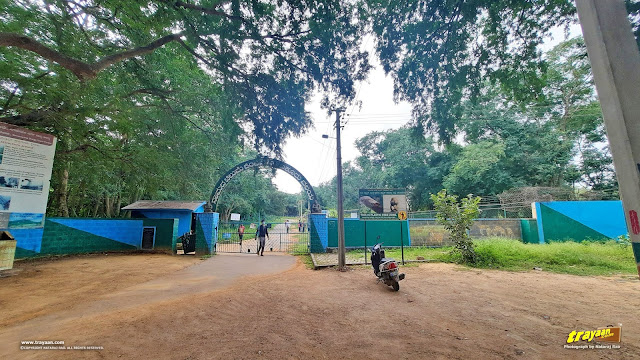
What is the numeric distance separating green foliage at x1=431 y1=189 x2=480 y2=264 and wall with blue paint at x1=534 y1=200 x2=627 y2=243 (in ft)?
21.9

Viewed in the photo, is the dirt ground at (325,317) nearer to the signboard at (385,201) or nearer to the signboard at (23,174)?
the signboard at (23,174)

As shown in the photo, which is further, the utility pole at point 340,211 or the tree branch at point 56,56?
the utility pole at point 340,211

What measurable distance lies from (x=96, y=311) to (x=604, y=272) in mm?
12636

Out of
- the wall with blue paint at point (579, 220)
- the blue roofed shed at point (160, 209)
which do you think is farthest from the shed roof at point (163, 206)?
the wall with blue paint at point (579, 220)

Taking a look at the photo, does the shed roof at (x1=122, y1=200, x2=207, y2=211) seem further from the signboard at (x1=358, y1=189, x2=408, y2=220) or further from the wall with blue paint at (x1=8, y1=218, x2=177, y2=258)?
the signboard at (x1=358, y1=189, x2=408, y2=220)

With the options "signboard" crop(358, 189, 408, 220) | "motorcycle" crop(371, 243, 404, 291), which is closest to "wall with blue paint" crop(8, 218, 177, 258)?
"signboard" crop(358, 189, 408, 220)

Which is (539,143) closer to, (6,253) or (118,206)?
(6,253)

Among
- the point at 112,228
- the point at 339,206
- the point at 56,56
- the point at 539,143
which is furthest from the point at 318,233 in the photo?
the point at 539,143

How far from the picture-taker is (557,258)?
8.95 meters

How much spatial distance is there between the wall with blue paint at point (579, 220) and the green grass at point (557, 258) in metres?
2.18

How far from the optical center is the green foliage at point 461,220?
9078mm

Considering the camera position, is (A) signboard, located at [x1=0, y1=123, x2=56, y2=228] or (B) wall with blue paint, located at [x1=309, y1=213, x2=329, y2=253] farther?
(B) wall with blue paint, located at [x1=309, y1=213, x2=329, y2=253]

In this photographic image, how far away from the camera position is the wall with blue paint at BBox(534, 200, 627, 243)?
12.4 m

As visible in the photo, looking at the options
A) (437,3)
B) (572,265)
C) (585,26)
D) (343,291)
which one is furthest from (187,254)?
(572,265)
